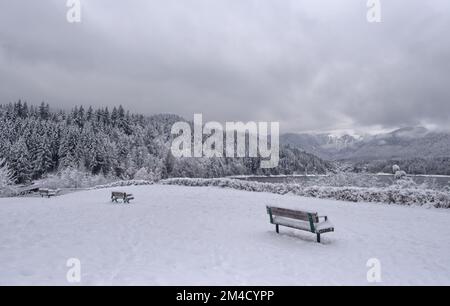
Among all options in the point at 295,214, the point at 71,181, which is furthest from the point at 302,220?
the point at 71,181

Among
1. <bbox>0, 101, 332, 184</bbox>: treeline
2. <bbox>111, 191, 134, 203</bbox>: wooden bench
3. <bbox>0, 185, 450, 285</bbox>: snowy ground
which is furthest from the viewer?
<bbox>0, 101, 332, 184</bbox>: treeline

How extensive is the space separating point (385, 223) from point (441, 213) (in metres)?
4.72

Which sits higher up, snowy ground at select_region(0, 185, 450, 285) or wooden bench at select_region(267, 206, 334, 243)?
wooden bench at select_region(267, 206, 334, 243)

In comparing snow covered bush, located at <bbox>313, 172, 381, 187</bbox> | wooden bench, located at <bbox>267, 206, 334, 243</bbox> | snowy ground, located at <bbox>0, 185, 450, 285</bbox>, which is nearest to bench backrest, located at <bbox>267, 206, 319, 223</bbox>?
wooden bench, located at <bbox>267, 206, 334, 243</bbox>

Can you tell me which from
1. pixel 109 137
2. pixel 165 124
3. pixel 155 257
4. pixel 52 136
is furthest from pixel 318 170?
pixel 155 257

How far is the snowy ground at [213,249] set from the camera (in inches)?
246

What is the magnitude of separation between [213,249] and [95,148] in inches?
3129

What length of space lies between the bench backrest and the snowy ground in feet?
2.49

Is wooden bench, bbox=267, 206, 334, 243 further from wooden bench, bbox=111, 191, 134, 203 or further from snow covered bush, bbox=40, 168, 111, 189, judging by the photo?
snow covered bush, bbox=40, 168, 111, 189

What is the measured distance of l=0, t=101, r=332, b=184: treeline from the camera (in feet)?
247

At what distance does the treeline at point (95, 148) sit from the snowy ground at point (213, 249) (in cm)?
3924

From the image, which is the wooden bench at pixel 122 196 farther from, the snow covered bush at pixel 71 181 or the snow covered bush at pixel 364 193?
the snow covered bush at pixel 71 181

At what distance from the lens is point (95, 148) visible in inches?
3142

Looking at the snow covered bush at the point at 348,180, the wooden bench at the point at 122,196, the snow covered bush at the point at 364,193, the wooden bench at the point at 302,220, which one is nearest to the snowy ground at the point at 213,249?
the wooden bench at the point at 302,220
